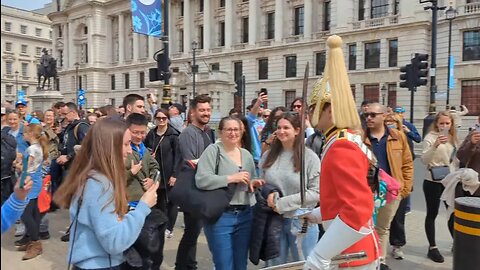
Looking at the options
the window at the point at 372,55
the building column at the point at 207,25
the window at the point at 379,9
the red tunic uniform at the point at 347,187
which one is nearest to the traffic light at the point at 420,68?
A: the red tunic uniform at the point at 347,187

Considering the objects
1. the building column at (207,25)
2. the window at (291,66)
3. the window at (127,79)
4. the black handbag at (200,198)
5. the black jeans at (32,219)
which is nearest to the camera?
the black handbag at (200,198)

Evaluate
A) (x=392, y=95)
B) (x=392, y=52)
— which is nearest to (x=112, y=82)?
(x=392, y=52)

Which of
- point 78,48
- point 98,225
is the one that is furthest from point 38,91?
point 78,48

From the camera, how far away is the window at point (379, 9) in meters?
40.6

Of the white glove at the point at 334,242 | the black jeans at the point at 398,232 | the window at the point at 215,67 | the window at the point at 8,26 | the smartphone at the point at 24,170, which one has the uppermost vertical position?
the window at the point at 215,67

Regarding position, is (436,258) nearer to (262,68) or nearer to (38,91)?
(38,91)

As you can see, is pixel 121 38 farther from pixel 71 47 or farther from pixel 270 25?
pixel 270 25

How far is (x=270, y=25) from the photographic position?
5178cm

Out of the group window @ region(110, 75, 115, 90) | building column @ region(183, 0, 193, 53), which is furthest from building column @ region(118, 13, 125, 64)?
building column @ region(183, 0, 193, 53)

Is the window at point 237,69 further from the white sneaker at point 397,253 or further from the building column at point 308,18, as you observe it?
the white sneaker at point 397,253

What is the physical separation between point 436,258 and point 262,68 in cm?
4695

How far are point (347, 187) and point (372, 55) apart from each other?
41.1m

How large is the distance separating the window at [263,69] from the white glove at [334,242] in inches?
1947

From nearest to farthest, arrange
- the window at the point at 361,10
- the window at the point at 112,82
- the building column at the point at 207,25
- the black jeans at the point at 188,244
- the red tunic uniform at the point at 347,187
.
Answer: the red tunic uniform at the point at 347,187 < the black jeans at the point at 188,244 < the window at the point at 361,10 < the building column at the point at 207,25 < the window at the point at 112,82
